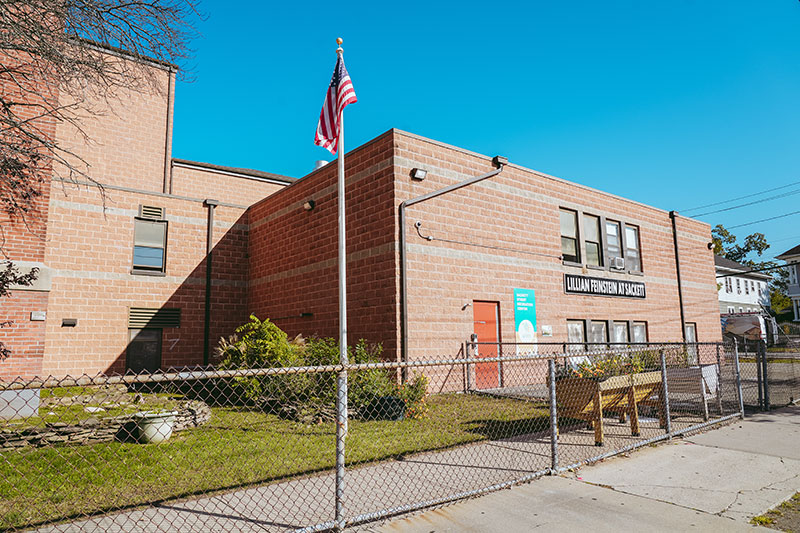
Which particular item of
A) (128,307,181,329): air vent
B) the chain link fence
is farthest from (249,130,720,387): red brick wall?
(128,307,181,329): air vent

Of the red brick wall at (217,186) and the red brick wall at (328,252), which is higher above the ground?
the red brick wall at (217,186)

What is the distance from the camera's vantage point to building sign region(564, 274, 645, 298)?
1691 cm

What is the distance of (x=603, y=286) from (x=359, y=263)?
9411mm

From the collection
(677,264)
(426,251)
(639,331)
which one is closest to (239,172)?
(426,251)

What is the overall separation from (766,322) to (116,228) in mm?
40569

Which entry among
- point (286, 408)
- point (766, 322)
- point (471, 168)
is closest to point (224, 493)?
point (286, 408)

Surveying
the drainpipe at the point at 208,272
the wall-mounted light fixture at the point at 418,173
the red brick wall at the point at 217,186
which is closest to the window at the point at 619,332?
the wall-mounted light fixture at the point at 418,173

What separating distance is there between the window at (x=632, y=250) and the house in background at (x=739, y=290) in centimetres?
3088

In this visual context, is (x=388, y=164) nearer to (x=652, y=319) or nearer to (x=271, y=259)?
(x=271, y=259)

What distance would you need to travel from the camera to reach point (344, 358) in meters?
7.39

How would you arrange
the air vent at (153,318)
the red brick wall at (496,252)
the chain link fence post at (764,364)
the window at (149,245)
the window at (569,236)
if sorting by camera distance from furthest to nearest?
the window at (569,236) → the window at (149,245) → the air vent at (153,318) → the red brick wall at (496,252) → the chain link fence post at (764,364)

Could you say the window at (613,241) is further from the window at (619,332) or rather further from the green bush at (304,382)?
the green bush at (304,382)

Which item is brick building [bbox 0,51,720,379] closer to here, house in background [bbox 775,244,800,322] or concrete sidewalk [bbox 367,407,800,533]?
concrete sidewalk [bbox 367,407,800,533]

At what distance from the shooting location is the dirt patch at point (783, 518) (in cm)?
441
